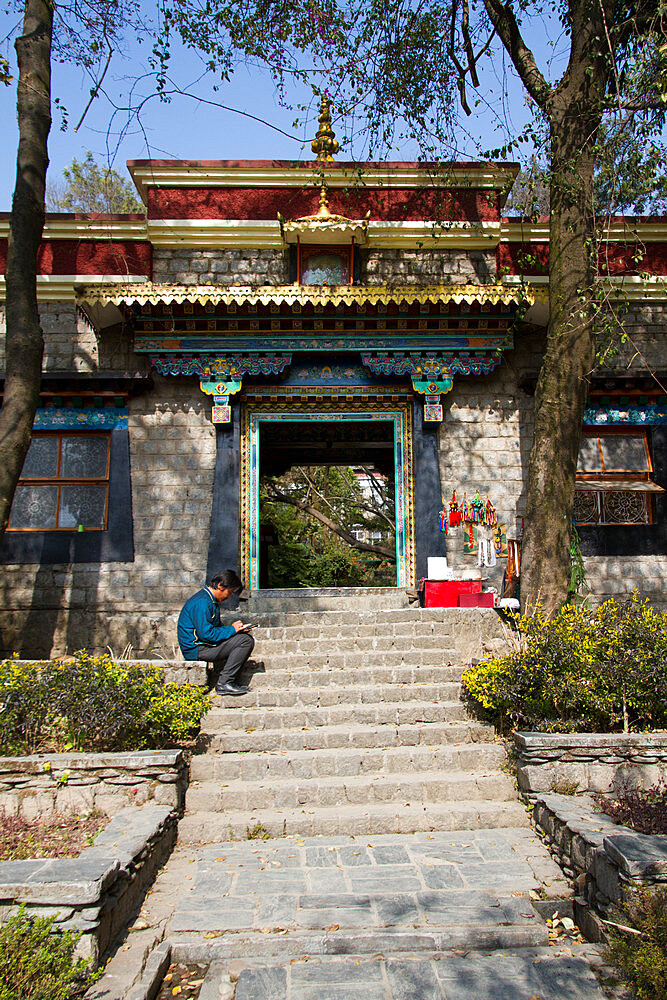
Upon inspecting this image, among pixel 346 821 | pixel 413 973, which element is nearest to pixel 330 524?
pixel 346 821

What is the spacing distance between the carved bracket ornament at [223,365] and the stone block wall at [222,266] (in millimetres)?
1256

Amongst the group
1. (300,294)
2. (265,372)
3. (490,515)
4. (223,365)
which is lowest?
(490,515)

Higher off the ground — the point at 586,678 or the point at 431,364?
the point at 431,364

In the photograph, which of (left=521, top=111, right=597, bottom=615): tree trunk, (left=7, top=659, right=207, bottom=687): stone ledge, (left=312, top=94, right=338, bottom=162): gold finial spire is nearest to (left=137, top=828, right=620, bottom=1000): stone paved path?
(left=7, top=659, right=207, bottom=687): stone ledge

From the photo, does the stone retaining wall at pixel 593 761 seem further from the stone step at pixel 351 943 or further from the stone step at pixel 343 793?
the stone step at pixel 351 943

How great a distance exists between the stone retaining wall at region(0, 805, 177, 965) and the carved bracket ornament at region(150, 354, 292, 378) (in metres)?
6.58

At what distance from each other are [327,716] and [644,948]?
11.5 feet

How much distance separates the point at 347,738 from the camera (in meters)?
6.19

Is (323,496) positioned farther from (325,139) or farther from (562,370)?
(562,370)

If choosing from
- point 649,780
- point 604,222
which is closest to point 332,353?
point 604,222

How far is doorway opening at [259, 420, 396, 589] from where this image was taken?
1384cm

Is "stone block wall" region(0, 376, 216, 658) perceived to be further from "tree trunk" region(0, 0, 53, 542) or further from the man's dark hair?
"tree trunk" region(0, 0, 53, 542)

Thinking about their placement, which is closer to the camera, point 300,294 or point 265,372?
point 300,294

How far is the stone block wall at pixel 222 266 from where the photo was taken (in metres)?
10.5
